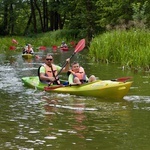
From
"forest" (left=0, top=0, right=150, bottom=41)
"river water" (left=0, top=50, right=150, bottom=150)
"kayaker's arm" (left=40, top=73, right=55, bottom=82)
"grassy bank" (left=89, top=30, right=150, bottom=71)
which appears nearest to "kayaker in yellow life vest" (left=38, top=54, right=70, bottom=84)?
"kayaker's arm" (left=40, top=73, right=55, bottom=82)

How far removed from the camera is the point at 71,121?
6.60 meters

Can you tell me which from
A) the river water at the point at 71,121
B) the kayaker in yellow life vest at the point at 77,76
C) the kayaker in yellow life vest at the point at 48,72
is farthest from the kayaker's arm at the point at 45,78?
the kayaker in yellow life vest at the point at 77,76

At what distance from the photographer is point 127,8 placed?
22.2 meters

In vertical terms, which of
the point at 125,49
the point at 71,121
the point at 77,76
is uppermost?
the point at 125,49

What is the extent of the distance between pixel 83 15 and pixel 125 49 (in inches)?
619

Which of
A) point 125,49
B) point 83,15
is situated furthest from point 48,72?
point 83,15

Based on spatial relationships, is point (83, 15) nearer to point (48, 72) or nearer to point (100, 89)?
point (48, 72)

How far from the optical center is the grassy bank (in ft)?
43.0

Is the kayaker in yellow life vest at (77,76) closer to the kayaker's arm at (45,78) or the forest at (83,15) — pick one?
the kayaker's arm at (45,78)

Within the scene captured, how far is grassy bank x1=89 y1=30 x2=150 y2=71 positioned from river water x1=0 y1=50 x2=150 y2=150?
269cm

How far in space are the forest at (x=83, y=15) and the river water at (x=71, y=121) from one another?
8566mm

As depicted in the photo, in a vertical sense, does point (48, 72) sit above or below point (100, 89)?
above

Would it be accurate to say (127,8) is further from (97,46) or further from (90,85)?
(90,85)

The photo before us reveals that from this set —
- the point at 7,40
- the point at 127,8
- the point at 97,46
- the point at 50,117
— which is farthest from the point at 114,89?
the point at 7,40
